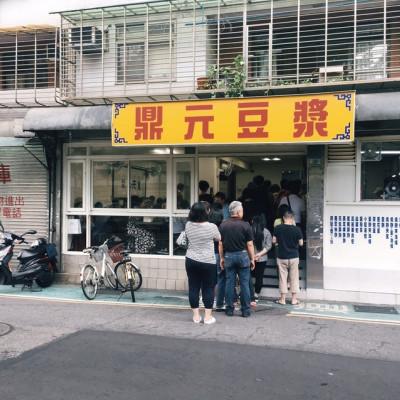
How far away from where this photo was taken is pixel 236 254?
296 inches

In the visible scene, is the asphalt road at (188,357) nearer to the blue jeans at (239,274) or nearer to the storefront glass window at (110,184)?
the blue jeans at (239,274)

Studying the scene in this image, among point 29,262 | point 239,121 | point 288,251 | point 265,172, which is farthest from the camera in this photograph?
point 265,172

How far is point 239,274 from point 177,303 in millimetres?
1774

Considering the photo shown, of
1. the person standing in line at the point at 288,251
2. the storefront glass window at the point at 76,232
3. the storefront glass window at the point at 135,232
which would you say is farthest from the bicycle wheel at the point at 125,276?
the person standing in line at the point at 288,251

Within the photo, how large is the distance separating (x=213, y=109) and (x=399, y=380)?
5358 millimetres

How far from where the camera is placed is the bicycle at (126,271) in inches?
350

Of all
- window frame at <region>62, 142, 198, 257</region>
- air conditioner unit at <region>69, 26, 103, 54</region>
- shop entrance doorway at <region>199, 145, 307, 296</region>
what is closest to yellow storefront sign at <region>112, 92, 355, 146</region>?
window frame at <region>62, 142, 198, 257</region>

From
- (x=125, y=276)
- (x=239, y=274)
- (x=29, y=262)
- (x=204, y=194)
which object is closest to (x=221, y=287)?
(x=239, y=274)

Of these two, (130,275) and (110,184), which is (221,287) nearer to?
(130,275)

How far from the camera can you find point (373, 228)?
8977 mm

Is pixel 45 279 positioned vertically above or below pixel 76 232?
below

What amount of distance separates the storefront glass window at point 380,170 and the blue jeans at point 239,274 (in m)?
3.06

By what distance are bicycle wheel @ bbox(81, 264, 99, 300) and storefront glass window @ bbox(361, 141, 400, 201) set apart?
5391mm

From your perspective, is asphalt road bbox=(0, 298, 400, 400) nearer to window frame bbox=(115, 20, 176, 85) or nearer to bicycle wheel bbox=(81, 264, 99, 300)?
bicycle wheel bbox=(81, 264, 99, 300)
